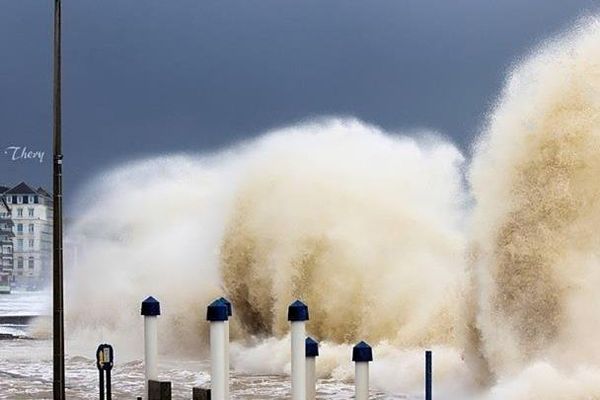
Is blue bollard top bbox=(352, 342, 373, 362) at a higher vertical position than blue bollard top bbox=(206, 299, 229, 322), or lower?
lower

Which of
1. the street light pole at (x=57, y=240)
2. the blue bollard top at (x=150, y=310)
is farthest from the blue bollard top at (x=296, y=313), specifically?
the street light pole at (x=57, y=240)

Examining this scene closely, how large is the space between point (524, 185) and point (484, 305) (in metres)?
1.87

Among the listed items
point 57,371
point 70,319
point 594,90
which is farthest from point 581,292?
point 70,319

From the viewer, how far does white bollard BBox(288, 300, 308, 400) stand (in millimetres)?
11453

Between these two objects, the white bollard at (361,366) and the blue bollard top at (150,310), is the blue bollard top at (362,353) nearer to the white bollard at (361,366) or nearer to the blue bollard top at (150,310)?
A: the white bollard at (361,366)

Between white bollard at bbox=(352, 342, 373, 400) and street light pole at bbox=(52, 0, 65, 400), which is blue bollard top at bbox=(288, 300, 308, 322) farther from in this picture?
street light pole at bbox=(52, 0, 65, 400)

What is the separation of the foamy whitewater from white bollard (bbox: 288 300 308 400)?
5757 millimetres

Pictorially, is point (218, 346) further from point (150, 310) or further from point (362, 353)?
point (150, 310)

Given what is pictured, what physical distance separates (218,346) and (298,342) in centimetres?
68

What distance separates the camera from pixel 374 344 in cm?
2862

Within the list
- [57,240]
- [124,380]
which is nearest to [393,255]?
[124,380]

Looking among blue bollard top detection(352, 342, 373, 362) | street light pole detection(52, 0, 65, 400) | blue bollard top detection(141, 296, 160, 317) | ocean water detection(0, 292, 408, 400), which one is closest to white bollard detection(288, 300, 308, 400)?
blue bollard top detection(352, 342, 373, 362)

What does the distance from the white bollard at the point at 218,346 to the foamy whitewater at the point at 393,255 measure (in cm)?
613

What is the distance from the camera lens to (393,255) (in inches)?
1307
